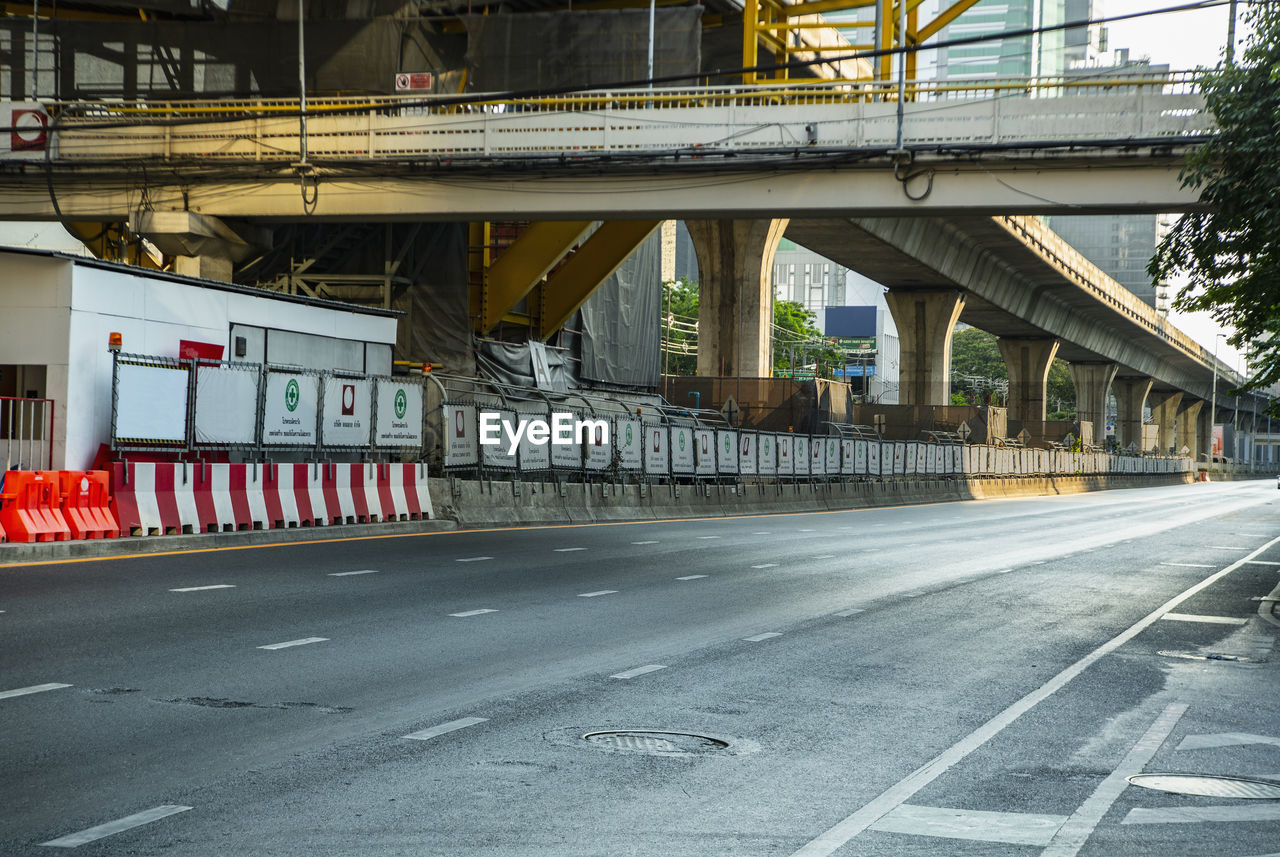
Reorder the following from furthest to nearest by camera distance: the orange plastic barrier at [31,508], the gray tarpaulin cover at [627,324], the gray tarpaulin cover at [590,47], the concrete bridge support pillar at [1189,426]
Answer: the concrete bridge support pillar at [1189,426], the gray tarpaulin cover at [627,324], the gray tarpaulin cover at [590,47], the orange plastic barrier at [31,508]

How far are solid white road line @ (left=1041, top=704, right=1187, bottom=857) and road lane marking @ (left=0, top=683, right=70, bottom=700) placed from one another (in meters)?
5.68

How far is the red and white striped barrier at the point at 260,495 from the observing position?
16891mm

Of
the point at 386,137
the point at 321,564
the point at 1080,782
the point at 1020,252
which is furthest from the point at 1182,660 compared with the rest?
the point at 1020,252

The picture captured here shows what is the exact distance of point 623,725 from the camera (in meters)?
7.65

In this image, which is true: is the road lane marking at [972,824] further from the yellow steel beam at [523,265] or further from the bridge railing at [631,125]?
the yellow steel beam at [523,265]

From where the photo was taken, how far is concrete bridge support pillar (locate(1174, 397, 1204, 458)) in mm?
175125

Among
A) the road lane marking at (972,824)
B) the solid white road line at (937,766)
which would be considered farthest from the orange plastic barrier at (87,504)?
the road lane marking at (972,824)

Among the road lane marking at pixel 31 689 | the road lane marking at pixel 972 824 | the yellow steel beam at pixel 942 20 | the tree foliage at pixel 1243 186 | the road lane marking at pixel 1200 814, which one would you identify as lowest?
the road lane marking at pixel 1200 814

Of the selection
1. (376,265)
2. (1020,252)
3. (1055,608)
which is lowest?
(1055,608)

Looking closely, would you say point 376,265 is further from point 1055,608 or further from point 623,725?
point 623,725

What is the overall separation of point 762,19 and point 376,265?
13.5 meters

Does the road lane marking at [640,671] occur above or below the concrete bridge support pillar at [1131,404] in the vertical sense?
below

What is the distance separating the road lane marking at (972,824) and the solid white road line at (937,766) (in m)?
0.09

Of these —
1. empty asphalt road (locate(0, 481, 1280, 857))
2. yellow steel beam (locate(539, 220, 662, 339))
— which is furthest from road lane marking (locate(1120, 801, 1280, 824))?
yellow steel beam (locate(539, 220, 662, 339))
